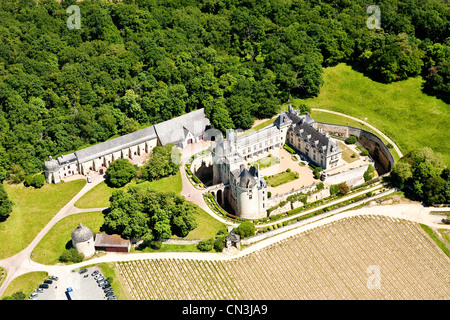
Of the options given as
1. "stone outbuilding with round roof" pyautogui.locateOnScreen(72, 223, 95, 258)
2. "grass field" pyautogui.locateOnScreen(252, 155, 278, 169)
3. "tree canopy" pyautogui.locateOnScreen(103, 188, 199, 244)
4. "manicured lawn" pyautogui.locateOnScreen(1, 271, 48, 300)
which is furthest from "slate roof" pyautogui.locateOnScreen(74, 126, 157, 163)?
"manicured lawn" pyautogui.locateOnScreen(1, 271, 48, 300)

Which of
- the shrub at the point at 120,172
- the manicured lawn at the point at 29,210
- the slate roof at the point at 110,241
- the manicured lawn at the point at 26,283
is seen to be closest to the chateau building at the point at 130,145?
the manicured lawn at the point at 29,210

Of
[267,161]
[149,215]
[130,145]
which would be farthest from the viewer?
[130,145]

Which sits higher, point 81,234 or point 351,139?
point 351,139

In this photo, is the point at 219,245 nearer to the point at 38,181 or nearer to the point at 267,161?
the point at 267,161

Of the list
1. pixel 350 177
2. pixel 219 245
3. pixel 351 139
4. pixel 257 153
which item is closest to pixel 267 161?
pixel 257 153

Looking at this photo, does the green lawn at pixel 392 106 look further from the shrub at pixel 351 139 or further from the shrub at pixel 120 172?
the shrub at pixel 120 172
